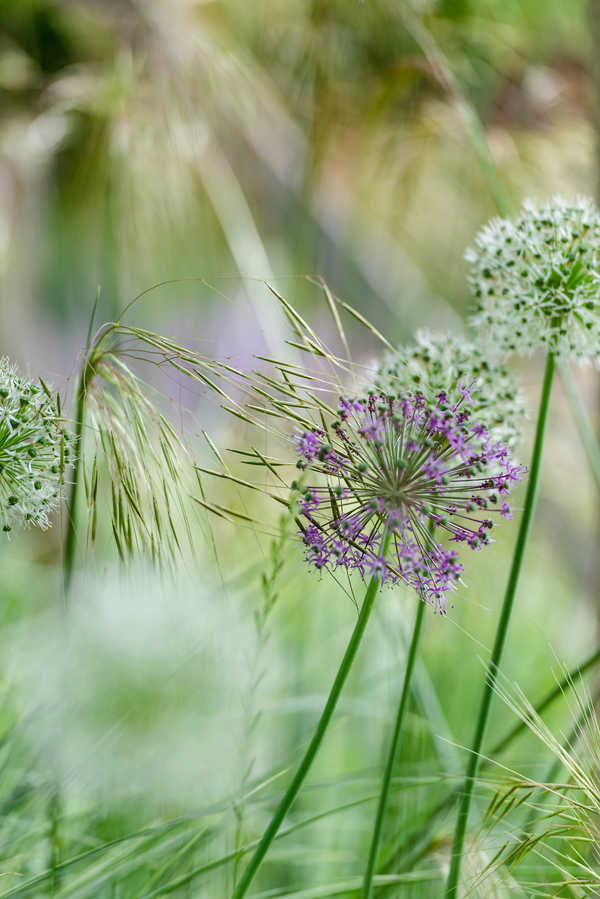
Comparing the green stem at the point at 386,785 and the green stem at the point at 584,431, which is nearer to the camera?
the green stem at the point at 386,785

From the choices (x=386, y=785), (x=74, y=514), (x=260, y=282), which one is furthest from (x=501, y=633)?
(x=260, y=282)

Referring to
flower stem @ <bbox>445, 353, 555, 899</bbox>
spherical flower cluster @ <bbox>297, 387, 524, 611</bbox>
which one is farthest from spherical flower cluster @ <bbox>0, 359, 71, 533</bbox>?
flower stem @ <bbox>445, 353, 555, 899</bbox>

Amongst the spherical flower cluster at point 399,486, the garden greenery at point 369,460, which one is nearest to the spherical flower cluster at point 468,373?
the garden greenery at point 369,460

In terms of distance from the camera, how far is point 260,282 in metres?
0.80

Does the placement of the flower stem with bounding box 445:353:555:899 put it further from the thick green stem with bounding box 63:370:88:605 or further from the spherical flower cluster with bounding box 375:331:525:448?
the thick green stem with bounding box 63:370:88:605

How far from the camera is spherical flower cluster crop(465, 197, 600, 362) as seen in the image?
1.38 feet

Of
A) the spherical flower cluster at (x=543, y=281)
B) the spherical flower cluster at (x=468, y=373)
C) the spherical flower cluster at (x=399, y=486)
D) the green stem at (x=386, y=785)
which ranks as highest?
the spherical flower cluster at (x=543, y=281)

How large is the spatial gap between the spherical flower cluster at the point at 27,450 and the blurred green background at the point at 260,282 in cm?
3

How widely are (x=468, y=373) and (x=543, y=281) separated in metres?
0.06

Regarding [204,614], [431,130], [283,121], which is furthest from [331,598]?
[283,121]

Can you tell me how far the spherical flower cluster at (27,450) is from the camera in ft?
1.08

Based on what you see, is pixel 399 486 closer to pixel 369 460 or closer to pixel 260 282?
pixel 369 460

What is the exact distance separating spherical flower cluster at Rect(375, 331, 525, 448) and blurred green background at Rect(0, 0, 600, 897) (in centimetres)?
11

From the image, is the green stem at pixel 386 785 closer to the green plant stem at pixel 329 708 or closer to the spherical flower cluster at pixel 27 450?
the green plant stem at pixel 329 708
